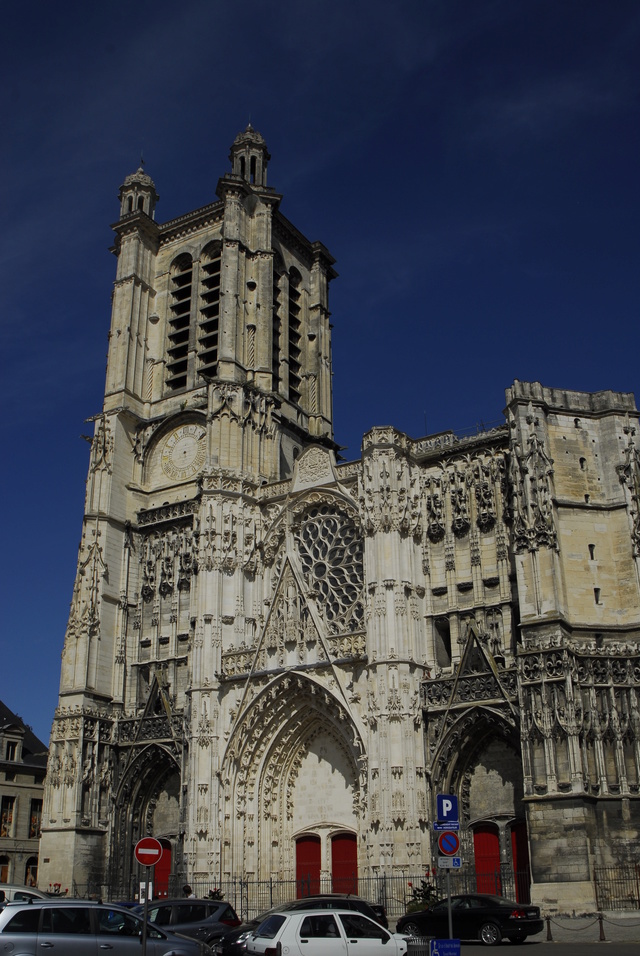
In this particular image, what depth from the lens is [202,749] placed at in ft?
96.5

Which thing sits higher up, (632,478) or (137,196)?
(137,196)

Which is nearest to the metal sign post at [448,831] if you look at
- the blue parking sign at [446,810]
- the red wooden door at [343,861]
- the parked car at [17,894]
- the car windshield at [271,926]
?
the blue parking sign at [446,810]

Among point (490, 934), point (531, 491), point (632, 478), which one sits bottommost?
point (490, 934)

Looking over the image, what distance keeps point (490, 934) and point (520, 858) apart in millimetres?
7114

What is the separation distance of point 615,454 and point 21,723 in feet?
100

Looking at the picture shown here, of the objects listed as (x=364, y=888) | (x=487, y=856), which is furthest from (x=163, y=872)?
(x=487, y=856)

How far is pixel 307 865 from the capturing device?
28859mm

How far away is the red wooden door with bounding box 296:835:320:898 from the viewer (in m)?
28.2

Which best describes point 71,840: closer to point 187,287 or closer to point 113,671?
point 113,671

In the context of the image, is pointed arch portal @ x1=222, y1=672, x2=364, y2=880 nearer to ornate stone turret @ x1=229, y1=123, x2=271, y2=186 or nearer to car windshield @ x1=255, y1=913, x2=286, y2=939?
car windshield @ x1=255, y1=913, x2=286, y2=939

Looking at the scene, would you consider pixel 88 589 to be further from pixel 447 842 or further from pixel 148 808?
pixel 447 842

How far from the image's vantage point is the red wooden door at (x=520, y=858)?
25.1m

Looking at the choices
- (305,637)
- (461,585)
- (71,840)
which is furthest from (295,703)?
(71,840)

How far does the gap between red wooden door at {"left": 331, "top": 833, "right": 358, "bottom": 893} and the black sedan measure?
8.34 meters
